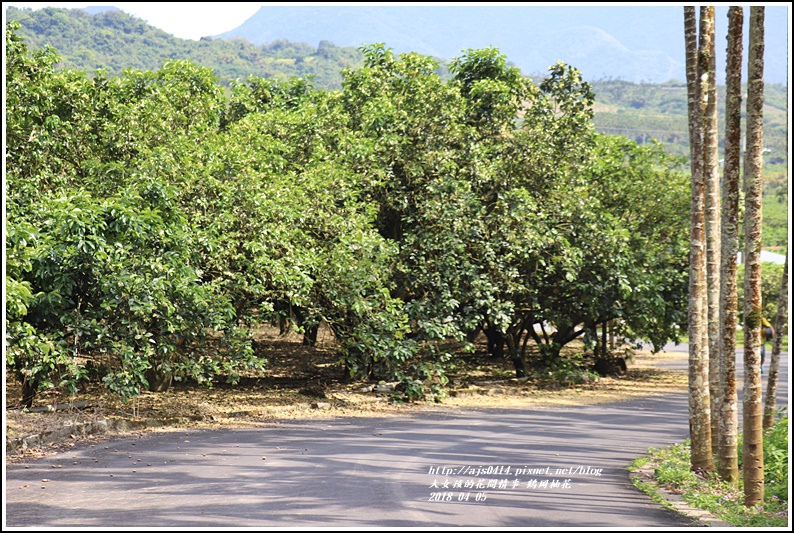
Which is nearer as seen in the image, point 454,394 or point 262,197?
point 262,197

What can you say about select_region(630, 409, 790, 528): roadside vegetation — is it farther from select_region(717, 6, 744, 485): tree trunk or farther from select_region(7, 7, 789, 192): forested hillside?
select_region(7, 7, 789, 192): forested hillside

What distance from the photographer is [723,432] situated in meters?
9.62

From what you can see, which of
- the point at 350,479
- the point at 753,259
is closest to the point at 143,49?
the point at 350,479

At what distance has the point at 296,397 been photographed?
56.9 feet

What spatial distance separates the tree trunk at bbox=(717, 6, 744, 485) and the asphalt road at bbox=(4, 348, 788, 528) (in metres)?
1.30

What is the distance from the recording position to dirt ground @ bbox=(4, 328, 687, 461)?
1365 centimetres

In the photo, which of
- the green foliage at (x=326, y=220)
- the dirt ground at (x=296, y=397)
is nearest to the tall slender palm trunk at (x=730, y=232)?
the dirt ground at (x=296, y=397)

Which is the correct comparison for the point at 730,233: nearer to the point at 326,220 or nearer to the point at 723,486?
the point at 723,486

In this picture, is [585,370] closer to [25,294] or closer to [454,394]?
[454,394]

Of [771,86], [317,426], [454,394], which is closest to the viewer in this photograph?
[317,426]

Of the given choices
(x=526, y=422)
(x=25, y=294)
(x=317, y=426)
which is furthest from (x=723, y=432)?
(x=25, y=294)

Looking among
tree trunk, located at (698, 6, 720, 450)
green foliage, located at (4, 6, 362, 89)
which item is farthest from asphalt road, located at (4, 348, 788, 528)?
green foliage, located at (4, 6, 362, 89)

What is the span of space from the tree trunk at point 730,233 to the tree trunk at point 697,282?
1.36 ft

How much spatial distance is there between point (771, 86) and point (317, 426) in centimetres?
18310
